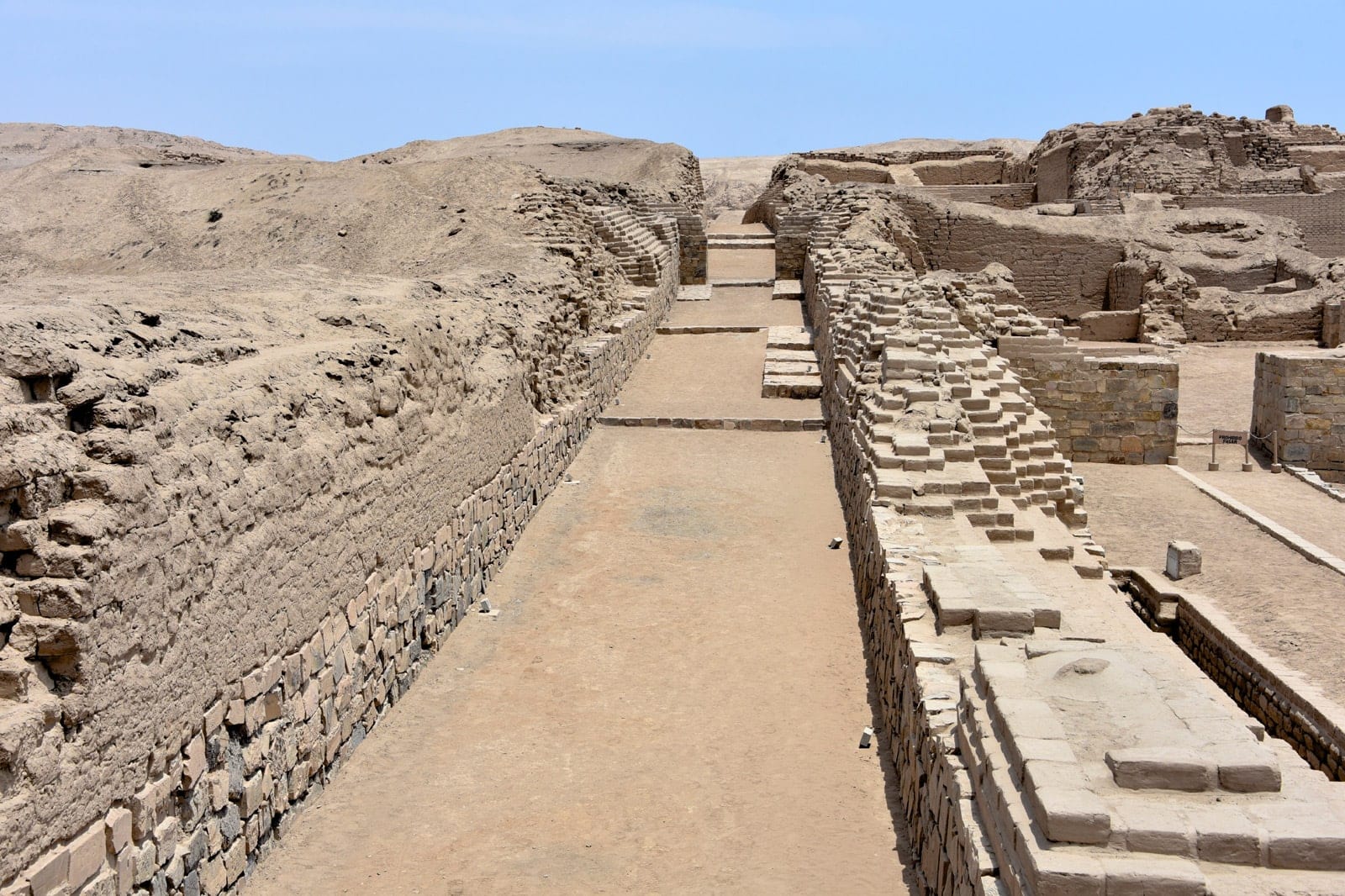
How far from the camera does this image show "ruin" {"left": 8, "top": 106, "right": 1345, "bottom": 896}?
357 centimetres

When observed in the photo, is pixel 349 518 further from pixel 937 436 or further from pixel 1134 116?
pixel 1134 116

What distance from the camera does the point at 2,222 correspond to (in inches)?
634

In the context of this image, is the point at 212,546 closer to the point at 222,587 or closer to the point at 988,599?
the point at 222,587

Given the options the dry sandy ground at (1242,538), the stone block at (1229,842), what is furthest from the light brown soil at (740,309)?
the stone block at (1229,842)

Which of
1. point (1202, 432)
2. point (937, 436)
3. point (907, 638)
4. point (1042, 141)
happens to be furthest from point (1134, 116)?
point (907, 638)

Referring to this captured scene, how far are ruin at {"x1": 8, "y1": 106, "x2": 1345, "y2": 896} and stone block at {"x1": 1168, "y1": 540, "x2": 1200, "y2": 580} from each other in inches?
1.4

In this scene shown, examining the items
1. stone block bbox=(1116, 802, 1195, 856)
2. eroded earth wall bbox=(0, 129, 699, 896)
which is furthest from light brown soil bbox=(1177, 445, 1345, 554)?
stone block bbox=(1116, 802, 1195, 856)

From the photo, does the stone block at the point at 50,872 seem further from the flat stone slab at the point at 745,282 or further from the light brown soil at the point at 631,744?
the flat stone slab at the point at 745,282

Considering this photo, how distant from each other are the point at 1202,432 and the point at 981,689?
44.6 feet

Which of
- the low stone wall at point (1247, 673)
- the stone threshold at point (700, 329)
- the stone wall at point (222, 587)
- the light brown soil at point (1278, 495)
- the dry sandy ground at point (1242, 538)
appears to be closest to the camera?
the stone wall at point (222, 587)

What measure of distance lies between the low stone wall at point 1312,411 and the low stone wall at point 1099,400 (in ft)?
5.54

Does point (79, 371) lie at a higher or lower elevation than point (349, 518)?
higher

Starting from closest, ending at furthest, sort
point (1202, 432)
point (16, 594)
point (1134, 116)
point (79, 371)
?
point (16, 594) < point (79, 371) < point (1202, 432) < point (1134, 116)

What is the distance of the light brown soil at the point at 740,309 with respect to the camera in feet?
59.9
